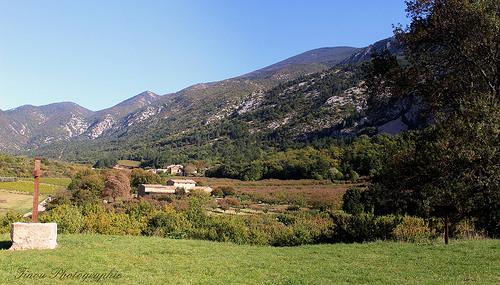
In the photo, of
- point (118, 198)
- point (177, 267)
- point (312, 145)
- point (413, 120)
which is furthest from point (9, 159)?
point (413, 120)

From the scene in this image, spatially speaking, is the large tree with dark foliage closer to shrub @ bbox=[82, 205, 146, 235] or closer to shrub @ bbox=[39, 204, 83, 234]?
shrub @ bbox=[82, 205, 146, 235]

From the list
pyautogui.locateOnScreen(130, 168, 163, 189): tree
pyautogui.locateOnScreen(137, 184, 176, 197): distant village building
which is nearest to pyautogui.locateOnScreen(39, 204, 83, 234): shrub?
pyautogui.locateOnScreen(137, 184, 176, 197): distant village building

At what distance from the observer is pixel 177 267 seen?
7137 mm

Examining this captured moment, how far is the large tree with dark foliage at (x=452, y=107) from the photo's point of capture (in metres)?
9.27

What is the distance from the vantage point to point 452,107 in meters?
12.0

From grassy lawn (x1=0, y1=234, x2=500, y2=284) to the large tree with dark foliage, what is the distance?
1.83m

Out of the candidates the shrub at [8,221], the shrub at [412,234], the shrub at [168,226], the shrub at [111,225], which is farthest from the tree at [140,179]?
the shrub at [412,234]

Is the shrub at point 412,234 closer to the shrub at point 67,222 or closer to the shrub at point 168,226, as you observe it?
the shrub at point 168,226

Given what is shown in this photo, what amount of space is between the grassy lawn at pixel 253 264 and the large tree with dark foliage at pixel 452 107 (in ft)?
6.01

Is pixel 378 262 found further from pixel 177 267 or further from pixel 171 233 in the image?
pixel 171 233

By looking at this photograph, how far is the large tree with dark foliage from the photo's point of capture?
927cm

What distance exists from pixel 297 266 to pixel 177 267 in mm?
2739

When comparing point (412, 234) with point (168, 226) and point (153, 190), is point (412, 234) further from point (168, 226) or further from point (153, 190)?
point (153, 190)

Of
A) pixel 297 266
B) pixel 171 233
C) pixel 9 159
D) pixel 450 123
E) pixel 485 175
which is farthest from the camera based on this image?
pixel 9 159
